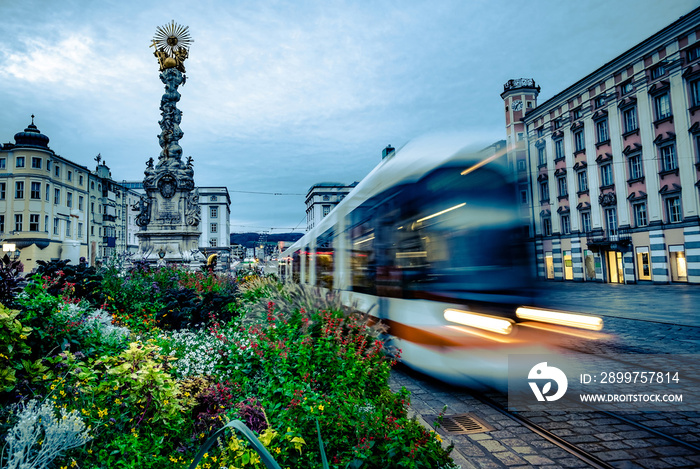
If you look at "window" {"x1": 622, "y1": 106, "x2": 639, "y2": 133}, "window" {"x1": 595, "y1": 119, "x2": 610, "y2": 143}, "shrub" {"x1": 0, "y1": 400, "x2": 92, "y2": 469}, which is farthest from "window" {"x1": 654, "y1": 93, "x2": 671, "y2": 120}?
"shrub" {"x1": 0, "y1": 400, "x2": 92, "y2": 469}

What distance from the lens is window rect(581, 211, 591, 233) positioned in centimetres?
3569

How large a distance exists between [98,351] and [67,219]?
56235mm

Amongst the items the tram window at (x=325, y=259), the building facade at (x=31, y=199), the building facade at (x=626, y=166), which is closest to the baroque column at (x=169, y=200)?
the tram window at (x=325, y=259)

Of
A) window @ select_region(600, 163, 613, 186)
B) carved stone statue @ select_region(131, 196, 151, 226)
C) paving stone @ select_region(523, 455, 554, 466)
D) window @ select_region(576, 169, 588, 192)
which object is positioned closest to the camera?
paving stone @ select_region(523, 455, 554, 466)

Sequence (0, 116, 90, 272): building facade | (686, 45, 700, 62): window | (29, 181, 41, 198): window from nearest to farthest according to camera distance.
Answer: (686, 45, 700, 62): window → (0, 116, 90, 272): building facade → (29, 181, 41, 198): window

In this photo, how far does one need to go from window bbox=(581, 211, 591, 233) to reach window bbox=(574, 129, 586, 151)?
5.73 meters

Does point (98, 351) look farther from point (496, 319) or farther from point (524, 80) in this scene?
point (524, 80)

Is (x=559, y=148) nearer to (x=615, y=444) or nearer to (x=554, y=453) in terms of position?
(x=615, y=444)

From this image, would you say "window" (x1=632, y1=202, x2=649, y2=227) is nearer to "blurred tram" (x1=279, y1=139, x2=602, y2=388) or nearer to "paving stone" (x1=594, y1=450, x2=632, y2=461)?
"blurred tram" (x1=279, y1=139, x2=602, y2=388)

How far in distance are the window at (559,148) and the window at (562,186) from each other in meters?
2.06

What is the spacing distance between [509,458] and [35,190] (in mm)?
56501

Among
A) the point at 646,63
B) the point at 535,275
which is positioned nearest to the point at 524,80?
the point at 646,63

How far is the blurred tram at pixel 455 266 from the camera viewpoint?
252 inches

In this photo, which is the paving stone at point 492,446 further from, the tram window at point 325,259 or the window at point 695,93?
the window at point 695,93
